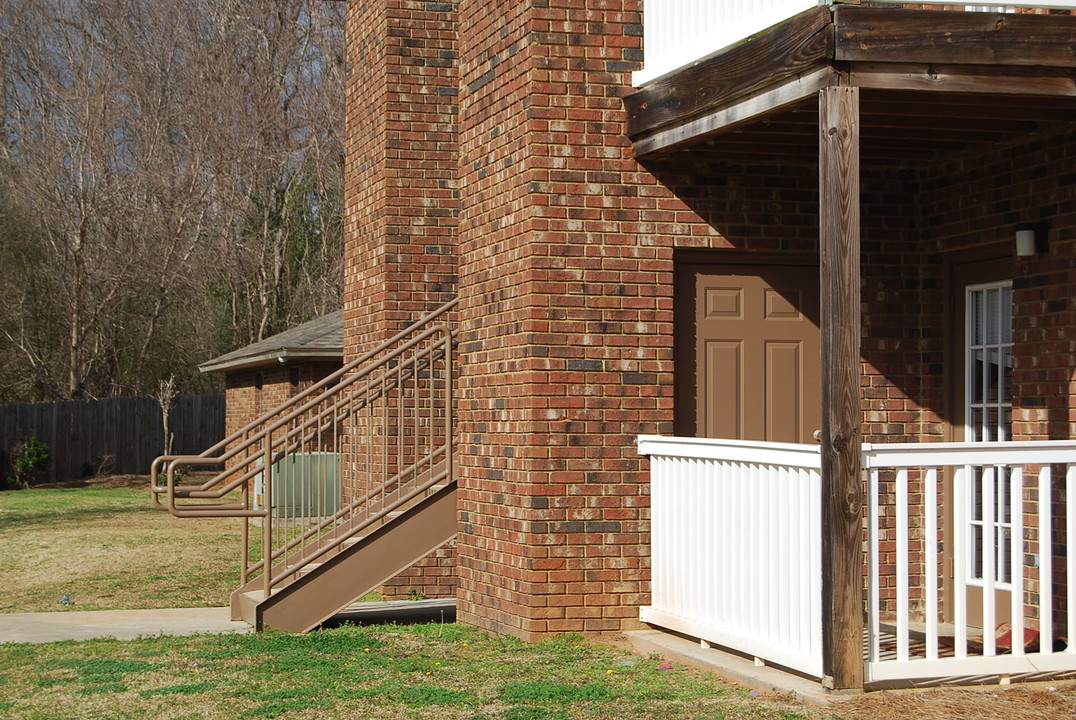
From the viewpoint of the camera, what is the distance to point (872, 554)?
682 centimetres

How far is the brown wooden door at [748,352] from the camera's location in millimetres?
9312

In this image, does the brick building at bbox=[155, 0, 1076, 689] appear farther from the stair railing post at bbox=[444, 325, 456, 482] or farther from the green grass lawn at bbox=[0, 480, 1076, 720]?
the green grass lawn at bbox=[0, 480, 1076, 720]

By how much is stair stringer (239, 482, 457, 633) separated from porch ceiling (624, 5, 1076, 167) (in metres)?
3.26

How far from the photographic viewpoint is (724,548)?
26.0 feet

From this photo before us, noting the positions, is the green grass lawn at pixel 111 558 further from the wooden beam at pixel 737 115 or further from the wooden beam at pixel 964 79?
the wooden beam at pixel 964 79

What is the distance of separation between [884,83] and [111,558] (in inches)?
477

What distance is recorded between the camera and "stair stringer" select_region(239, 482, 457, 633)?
9.90 meters

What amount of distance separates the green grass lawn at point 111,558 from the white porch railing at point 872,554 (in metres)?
5.62

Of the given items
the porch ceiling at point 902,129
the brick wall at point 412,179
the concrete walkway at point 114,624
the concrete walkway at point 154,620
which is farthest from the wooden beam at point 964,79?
the concrete walkway at point 114,624

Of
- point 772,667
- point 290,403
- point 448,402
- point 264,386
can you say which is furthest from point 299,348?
point 772,667

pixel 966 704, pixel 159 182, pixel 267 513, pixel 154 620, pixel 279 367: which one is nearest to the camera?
pixel 966 704

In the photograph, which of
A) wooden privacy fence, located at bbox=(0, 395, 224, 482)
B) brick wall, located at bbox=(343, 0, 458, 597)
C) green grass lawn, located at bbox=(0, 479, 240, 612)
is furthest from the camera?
wooden privacy fence, located at bbox=(0, 395, 224, 482)

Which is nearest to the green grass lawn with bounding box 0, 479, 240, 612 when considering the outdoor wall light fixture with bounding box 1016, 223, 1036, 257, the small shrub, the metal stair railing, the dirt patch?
the metal stair railing

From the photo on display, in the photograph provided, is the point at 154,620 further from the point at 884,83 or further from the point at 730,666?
the point at 884,83
